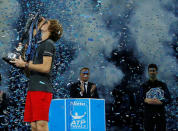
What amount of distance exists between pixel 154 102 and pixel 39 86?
2.49 m

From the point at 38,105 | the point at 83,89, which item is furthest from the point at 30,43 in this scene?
the point at 83,89

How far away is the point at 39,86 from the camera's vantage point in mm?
2395

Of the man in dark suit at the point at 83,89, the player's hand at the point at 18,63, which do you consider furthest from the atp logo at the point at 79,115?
the player's hand at the point at 18,63

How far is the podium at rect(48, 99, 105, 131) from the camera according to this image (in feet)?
13.4

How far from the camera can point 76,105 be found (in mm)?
4125

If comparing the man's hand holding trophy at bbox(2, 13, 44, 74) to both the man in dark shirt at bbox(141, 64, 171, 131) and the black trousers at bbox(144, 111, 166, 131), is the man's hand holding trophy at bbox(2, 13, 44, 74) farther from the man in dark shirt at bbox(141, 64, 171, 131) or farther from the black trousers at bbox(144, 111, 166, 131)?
the black trousers at bbox(144, 111, 166, 131)

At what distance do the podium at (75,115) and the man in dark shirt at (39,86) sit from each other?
169 cm

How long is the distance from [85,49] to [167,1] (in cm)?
228

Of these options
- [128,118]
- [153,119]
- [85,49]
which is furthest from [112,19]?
[153,119]

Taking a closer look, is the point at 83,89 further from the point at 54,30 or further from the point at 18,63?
the point at 18,63

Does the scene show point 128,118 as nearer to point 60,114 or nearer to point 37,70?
point 60,114

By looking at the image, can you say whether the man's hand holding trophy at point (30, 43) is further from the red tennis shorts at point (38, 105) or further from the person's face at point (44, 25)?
the red tennis shorts at point (38, 105)

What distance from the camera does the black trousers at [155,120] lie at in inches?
177

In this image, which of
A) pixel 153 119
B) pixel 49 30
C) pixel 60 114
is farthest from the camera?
pixel 153 119
